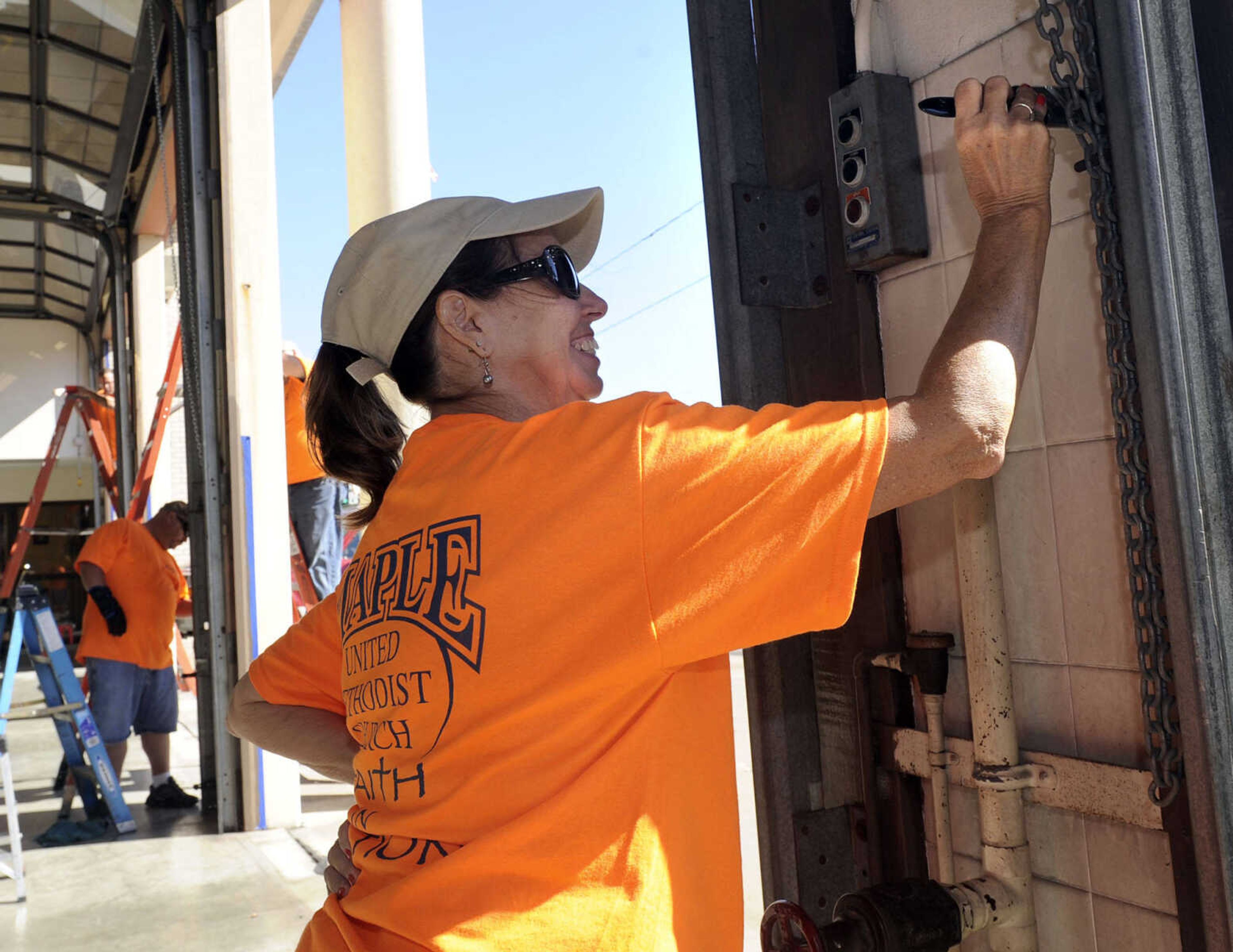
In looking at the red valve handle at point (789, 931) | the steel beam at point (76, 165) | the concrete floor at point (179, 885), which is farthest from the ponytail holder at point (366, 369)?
the steel beam at point (76, 165)

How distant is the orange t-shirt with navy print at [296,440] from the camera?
609cm

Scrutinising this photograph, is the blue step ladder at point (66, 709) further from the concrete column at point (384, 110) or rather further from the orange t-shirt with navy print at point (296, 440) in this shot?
the concrete column at point (384, 110)

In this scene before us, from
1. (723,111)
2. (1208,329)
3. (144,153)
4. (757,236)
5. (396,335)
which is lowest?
(1208,329)

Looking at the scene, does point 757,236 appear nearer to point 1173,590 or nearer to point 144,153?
point 1173,590

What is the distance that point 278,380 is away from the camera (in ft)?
18.5

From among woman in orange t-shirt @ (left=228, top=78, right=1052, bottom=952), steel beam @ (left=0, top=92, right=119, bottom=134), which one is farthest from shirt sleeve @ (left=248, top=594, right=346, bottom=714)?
steel beam @ (left=0, top=92, right=119, bottom=134)

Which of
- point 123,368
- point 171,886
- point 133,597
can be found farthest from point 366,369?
point 123,368

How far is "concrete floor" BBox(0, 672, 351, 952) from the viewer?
4.05 meters

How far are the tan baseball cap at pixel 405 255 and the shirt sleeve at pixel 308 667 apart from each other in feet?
1.42

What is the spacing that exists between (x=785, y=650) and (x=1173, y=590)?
0.73m

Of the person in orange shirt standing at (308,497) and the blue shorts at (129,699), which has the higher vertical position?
the person in orange shirt standing at (308,497)

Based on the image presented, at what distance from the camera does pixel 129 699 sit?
6.16 metres

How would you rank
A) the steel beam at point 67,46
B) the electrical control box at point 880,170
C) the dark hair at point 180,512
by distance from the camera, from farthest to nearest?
the steel beam at point 67,46, the dark hair at point 180,512, the electrical control box at point 880,170

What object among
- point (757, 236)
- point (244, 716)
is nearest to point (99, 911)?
point (244, 716)
